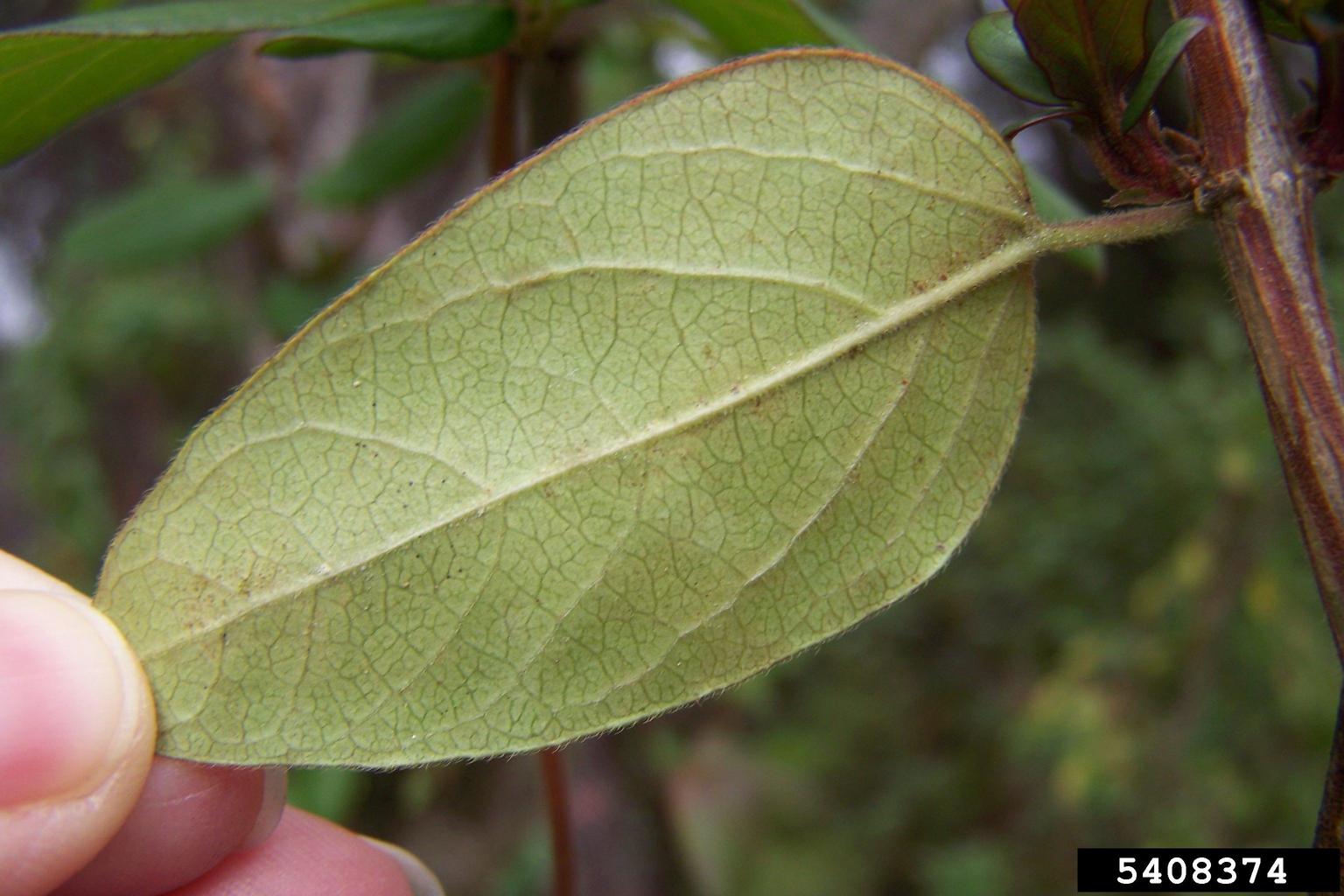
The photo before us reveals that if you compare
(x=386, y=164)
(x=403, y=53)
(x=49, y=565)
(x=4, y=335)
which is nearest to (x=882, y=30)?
(x=386, y=164)

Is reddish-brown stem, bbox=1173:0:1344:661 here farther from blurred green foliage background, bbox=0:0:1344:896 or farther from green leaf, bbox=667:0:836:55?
blurred green foliage background, bbox=0:0:1344:896

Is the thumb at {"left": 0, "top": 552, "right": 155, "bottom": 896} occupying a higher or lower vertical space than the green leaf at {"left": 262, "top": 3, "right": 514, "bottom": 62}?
lower

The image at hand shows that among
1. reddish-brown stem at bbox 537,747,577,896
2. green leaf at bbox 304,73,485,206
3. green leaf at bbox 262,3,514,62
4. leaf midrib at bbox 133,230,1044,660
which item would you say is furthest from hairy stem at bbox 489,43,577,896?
leaf midrib at bbox 133,230,1044,660

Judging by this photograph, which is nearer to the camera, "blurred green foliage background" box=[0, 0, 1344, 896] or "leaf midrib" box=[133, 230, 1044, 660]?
"leaf midrib" box=[133, 230, 1044, 660]

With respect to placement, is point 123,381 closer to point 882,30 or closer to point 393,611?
point 882,30

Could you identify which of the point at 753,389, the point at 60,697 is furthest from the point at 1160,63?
the point at 60,697

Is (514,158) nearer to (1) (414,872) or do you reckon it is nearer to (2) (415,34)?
(2) (415,34)

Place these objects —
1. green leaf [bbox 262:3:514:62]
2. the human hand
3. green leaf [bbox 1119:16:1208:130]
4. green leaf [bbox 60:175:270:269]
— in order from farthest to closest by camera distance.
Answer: green leaf [bbox 60:175:270:269] < green leaf [bbox 262:3:514:62] < the human hand < green leaf [bbox 1119:16:1208:130]

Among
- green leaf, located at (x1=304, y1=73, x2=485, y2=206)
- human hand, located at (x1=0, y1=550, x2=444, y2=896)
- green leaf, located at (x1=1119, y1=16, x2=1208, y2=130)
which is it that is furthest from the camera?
green leaf, located at (x1=304, y1=73, x2=485, y2=206)
